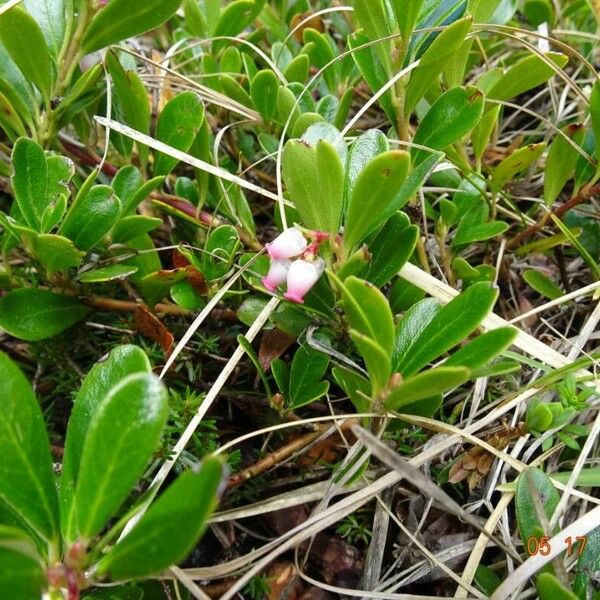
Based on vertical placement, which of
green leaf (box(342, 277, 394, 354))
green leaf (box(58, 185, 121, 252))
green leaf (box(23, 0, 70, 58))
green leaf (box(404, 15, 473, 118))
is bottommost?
green leaf (box(342, 277, 394, 354))

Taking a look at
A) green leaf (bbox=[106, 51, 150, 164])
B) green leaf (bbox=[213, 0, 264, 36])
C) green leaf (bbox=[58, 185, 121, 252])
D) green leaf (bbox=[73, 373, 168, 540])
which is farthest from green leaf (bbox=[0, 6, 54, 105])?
green leaf (bbox=[73, 373, 168, 540])

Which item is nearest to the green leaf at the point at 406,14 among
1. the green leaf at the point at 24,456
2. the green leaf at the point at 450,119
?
the green leaf at the point at 450,119

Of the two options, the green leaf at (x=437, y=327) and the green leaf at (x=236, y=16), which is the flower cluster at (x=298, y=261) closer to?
the green leaf at (x=437, y=327)

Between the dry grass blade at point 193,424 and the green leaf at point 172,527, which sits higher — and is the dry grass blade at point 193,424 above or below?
below

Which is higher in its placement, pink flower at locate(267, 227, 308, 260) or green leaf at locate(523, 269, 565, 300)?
pink flower at locate(267, 227, 308, 260)

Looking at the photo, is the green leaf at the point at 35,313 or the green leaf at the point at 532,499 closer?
the green leaf at the point at 532,499

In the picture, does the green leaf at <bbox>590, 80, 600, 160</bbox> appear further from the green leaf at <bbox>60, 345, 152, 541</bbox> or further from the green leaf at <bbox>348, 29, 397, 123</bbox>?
the green leaf at <bbox>60, 345, 152, 541</bbox>

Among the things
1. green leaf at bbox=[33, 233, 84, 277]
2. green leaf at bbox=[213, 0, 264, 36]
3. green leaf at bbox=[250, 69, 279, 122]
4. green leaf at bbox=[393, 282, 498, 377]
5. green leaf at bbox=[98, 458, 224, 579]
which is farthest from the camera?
green leaf at bbox=[213, 0, 264, 36]
